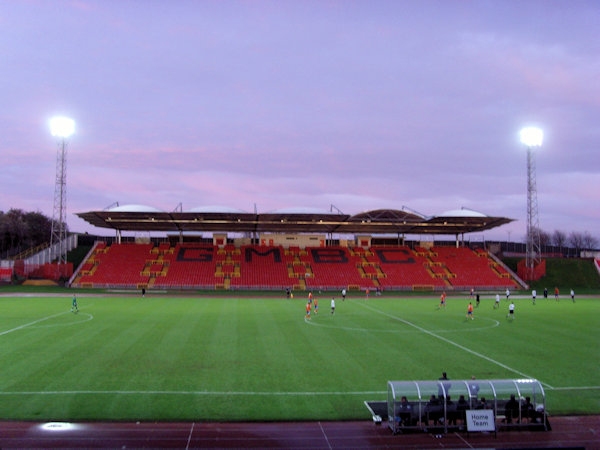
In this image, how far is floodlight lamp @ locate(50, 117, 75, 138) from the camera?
55.6 metres

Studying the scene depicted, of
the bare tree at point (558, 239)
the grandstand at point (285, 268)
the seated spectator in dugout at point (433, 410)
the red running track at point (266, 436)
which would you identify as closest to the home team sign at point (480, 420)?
the red running track at point (266, 436)

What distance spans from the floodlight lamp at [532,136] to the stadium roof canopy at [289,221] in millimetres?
11815

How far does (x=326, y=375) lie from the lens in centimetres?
1720

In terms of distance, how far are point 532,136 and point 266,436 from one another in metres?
62.0

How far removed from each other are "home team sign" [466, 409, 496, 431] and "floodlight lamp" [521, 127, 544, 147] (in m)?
58.6

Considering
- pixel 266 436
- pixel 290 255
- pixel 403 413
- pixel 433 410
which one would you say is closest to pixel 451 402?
pixel 433 410

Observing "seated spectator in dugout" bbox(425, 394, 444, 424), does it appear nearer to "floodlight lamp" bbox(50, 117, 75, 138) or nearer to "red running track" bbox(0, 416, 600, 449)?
"red running track" bbox(0, 416, 600, 449)

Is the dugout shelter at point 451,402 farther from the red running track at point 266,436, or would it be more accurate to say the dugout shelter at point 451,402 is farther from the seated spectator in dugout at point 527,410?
the red running track at point 266,436

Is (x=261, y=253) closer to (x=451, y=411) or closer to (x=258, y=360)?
(x=258, y=360)

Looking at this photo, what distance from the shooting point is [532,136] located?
61.5 metres

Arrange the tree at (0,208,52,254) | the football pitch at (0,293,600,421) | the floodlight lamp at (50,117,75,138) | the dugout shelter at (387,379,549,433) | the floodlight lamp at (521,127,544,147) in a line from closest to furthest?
the dugout shelter at (387,379,549,433) → the football pitch at (0,293,600,421) → the floodlight lamp at (50,117,75,138) → the floodlight lamp at (521,127,544,147) → the tree at (0,208,52,254)

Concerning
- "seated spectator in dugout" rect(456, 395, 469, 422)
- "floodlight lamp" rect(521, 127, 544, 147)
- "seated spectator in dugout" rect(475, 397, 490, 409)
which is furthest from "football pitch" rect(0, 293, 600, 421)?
"floodlight lamp" rect(521, 127, 544, 147)

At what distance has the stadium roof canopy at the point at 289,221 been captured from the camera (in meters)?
63.7

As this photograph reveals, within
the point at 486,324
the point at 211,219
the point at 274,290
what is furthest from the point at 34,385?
the point at 211,219
